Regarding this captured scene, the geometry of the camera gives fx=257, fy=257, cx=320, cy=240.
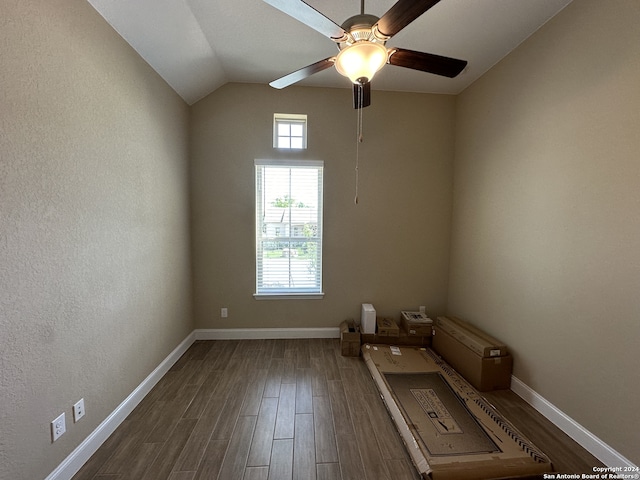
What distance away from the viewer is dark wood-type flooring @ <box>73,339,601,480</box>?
1554 millimetres

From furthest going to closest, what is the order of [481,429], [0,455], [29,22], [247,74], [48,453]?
[247,74] → [481,429] → [48,453] → [29,22] → [0,455]

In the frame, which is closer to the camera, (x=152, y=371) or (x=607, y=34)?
(x=607, y=34)

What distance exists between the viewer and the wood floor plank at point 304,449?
1530mm

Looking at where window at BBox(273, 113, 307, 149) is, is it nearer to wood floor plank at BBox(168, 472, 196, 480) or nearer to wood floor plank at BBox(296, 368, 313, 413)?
wood floor plank at BBox(296, 368, 313, 413)

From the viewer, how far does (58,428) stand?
1.41 m

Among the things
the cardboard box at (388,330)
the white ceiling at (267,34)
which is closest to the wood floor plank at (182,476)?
the cardboard box at (388,330)

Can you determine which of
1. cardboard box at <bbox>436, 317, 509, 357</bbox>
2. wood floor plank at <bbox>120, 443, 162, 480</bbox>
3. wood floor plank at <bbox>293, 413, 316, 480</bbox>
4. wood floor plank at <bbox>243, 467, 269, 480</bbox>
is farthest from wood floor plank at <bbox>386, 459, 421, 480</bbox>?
wood floor plank at <bbox>120, 443, 162, 480</bbox>

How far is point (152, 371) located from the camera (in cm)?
232

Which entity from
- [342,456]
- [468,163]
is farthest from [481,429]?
[468,163]

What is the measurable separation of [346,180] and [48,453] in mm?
3131

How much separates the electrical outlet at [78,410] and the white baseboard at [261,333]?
1617mm

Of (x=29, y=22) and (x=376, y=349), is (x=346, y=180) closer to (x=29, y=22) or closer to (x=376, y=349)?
(x=376, y=349)

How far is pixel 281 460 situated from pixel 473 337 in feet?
6.44

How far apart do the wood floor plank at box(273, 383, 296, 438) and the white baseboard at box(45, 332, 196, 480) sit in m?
1.14
